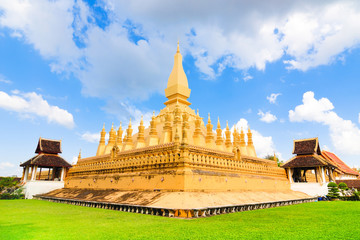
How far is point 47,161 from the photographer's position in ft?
80.7

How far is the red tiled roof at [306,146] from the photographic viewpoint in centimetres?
2400

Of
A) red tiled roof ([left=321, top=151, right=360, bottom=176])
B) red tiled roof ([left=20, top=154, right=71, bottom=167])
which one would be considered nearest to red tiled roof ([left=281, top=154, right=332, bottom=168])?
red tiled roof ([left=321, top=151, right=360, bottom=176])

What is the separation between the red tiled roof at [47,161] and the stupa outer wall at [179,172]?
5.52 metres

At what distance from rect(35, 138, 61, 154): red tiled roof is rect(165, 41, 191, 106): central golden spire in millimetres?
13762

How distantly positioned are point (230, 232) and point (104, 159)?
16.1 m

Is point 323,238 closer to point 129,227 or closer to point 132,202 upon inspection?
point 129,227

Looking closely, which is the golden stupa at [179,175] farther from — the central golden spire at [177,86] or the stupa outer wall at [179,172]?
the central golden spire at [177,86]

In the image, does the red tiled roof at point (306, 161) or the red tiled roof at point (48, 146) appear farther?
the red tiled roof at point (48, 146)

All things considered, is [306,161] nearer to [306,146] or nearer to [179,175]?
[306,146]

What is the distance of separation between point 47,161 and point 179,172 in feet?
62.2

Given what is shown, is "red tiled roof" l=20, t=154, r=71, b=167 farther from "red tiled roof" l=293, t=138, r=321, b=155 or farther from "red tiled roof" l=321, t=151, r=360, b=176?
"red tiled roof" l=321, t=151, r=360, b=176

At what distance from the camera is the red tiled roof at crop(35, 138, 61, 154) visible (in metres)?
25.7

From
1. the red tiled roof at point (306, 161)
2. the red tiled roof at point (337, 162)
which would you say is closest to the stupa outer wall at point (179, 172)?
the red tiled roof at point (306, 161)

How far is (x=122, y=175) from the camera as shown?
15.9 meters
